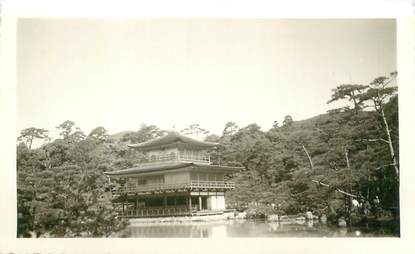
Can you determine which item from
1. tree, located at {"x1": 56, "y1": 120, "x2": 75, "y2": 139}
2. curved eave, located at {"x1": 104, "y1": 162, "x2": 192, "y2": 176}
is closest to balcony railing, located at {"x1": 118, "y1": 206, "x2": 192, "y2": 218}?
curved eave, located at {"x1": 104, "y1": 162, "x2": 192, "y2": 176}

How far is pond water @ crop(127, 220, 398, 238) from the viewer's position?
8539 millimetres

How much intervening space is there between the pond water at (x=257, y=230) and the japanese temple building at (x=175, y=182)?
1140 millimetres

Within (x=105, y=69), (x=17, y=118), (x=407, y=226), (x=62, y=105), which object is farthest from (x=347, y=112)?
(x=17, y=118)

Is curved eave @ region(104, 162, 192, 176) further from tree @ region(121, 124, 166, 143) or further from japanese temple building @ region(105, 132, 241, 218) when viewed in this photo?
tree @ region(121, 124, 166, 143)

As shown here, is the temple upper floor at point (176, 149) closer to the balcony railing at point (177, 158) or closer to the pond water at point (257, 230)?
the balcony railing at point (177, 158)

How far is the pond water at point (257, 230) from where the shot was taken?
8.54 meters

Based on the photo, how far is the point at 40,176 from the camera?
30.2ft

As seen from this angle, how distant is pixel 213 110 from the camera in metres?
9.32

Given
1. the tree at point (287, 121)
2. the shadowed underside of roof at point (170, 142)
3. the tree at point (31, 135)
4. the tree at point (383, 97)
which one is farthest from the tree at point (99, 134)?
the tree at point (383, 97)

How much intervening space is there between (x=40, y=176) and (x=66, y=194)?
56 cm

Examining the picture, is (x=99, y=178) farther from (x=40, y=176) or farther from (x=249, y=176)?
(x=249, y=176)

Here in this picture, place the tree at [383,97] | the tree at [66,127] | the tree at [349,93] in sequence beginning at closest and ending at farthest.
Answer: the tree at [383,97] < the tree at [349,93] < the tree at [66,127]

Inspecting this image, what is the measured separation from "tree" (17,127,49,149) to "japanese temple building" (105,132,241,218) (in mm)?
2243

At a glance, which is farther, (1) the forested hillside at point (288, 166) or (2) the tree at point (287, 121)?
(2) the tree at point (287, 121)
